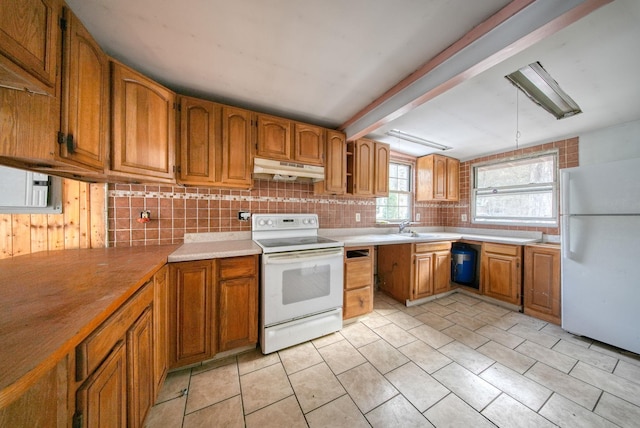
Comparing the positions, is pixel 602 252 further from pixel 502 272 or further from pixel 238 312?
pixel 238 312

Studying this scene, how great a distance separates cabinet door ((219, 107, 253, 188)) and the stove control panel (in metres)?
0.42

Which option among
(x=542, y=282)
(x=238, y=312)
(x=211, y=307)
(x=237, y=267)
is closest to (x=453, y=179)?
(x=542, y=282)

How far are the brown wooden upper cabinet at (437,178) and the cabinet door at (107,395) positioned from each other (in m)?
3.82

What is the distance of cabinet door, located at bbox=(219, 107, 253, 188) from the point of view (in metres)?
1.93

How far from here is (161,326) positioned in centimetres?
137

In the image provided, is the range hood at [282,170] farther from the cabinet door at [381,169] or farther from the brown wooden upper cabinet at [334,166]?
the cabinet door at [381,169]

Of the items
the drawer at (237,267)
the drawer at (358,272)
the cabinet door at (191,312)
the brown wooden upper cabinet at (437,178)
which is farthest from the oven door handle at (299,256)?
the brown wooden upper cabinet at (437,178)

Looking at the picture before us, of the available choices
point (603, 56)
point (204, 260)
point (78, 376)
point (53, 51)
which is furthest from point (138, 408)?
point (603, 56)

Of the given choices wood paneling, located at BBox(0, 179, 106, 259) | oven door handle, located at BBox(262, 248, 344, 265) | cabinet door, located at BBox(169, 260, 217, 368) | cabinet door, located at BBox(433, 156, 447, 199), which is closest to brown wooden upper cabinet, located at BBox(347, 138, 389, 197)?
oven door handle, located at BBox(262, 248, 344, 265)

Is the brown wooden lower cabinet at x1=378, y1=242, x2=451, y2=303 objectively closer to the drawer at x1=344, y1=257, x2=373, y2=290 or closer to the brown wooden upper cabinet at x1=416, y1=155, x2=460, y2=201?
the drawer at x1=344, y1=257, x2=373, y2=290

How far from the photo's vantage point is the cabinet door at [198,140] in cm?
179

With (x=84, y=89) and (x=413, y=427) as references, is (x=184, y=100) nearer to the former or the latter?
(x=84, y=89)

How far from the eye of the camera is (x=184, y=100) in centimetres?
178

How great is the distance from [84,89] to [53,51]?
22cm
